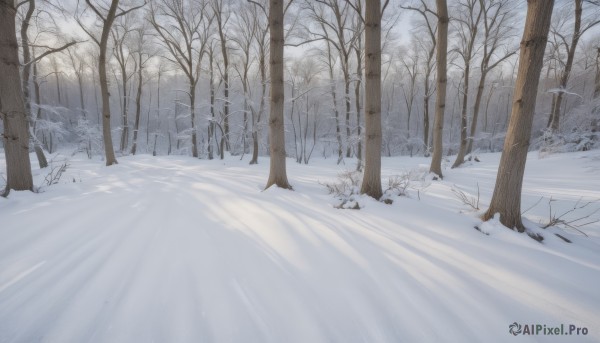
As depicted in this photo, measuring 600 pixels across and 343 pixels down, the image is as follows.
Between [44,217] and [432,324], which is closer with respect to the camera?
[432,324]

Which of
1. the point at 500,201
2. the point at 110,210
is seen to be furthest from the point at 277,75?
the point at 500,201

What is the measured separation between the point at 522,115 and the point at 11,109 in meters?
8.11

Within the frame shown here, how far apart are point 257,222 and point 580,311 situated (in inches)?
116

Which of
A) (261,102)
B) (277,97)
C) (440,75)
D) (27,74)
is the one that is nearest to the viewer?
(277,97)

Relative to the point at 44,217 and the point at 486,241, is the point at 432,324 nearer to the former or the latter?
the point at 486,241

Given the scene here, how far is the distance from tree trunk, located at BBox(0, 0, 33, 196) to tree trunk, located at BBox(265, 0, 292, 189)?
4.65m

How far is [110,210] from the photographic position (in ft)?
11.8

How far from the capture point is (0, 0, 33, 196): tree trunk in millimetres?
4289

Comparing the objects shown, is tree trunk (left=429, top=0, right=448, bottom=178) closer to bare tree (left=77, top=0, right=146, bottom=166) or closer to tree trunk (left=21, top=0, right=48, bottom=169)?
bare tree (left=77, top=0, right=146, bottom=166)

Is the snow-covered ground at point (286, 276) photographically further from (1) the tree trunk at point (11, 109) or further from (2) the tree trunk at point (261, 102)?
(2) the tree trunk at point (261, 102)

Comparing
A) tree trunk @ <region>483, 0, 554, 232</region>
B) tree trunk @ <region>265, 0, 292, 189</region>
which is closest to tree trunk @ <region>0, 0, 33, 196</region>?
tree trunk @ <region>265, 0, 292, 189</region>

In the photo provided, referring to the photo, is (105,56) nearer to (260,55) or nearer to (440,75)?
(260,55)

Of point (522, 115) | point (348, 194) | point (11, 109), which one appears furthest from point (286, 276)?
point (11, 109)

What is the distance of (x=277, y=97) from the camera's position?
5090mm
